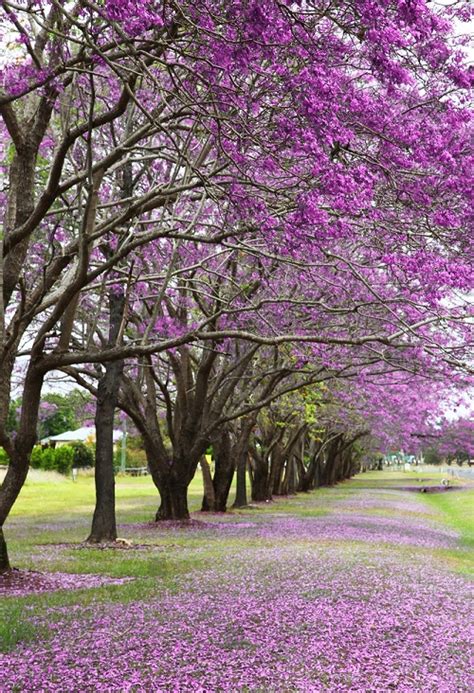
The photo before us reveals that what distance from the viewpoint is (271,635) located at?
7969 millimetres

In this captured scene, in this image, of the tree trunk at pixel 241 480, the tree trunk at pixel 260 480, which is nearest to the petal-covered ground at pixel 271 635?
the tree trunk at pixel 241 480

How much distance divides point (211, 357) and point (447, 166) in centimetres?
1239

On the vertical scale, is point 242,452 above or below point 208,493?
above

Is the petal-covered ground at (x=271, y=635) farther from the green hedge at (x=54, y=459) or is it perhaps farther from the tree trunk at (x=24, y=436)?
the green hedge at (x=54, y=459)

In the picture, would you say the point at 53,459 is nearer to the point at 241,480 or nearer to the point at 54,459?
the point at 54,459

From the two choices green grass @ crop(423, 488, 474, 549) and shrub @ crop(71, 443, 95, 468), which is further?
shrub @ crop(71, 443, 95, 468)

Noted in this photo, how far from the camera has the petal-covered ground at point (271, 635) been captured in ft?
21.4

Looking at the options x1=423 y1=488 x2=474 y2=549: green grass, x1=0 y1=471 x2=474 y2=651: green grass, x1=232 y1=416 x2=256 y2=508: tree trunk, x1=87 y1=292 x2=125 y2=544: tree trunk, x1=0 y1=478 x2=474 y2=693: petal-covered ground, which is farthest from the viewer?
x1=232 y1=416 x2=256 y2=508: tree trunk

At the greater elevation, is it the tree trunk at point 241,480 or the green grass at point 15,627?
the tree trunk at point 241,480

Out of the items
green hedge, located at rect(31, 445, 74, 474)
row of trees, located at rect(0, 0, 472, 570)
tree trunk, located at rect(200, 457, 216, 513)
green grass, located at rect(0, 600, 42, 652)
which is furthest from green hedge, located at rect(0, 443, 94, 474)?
green grass, located at rect(0, 600, 42, 652)

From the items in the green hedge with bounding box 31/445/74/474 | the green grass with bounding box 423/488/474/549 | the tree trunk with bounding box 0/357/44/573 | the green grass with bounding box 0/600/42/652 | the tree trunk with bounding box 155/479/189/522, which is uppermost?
the green hedge with bounding box 31/445/74/474

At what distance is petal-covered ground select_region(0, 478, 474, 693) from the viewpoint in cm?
653

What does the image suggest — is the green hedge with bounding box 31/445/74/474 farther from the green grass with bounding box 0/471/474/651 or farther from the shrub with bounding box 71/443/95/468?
the green grass with bounding box 0/471/474/651

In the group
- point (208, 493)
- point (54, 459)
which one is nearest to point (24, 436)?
point (208, 493)
